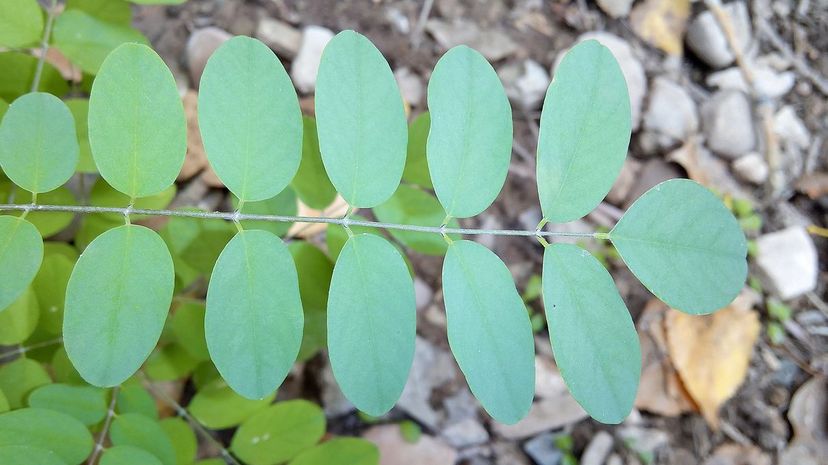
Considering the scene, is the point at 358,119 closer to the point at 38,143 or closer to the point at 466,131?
the point at 466,131

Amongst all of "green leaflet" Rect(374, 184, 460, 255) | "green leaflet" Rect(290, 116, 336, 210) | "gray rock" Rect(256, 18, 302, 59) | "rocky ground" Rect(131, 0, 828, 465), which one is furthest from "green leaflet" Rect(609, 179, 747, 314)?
"gray rock" Rect(256, 18, 302, 59)

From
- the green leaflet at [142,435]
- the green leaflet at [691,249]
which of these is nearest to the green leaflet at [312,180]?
the green leaflet at [142,435]

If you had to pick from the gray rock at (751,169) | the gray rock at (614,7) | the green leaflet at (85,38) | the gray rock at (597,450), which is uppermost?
the green leaflet at (85,38)

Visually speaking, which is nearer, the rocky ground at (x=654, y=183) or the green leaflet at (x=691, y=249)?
the green leaflet at (x=691, y=249)

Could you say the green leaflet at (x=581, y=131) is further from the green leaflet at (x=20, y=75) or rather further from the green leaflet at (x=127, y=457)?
the green leaflet at (x=20, y=75)

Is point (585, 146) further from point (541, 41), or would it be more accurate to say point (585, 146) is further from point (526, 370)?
point (541, 41)

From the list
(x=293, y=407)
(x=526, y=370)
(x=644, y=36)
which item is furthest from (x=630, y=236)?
(x=644, y=36)

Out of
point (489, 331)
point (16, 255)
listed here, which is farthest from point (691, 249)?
point (16, 255)
